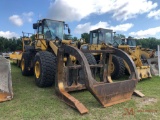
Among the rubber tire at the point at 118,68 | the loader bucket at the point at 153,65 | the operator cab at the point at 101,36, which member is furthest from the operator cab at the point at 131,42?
the rubber tire at the point at 118,68

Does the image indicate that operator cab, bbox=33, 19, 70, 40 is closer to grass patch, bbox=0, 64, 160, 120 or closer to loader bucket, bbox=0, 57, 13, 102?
loader bucket, bbox=0, 57, 13, 102

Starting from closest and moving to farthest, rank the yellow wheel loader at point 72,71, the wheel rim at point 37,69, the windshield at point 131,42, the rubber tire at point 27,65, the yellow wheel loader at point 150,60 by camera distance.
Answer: the yellow wheel loader at point 72,71 < the wheel rim at point 37,69 < the rubber tire at point 27,65 < the yellow wheel loader at point 150,60 < the windshield at point 131,42

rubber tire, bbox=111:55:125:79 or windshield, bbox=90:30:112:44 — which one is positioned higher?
windshield, bbox=90:30:112:44

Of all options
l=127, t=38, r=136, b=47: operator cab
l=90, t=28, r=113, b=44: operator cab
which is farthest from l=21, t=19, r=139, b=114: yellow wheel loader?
l=127, t=38, r=136, b=47: operator cab

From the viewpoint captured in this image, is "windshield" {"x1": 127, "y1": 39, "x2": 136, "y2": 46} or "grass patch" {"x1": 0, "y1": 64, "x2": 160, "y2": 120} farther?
"windshield" {"x1": 127, "y1": 39, "x2": 136, "y2": 46}

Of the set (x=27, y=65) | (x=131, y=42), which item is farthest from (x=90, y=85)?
(x=131, y=42)

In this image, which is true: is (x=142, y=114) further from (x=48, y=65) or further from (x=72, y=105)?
(x=48, y=65)

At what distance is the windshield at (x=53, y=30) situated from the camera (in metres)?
6.77

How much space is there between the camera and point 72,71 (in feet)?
15.9

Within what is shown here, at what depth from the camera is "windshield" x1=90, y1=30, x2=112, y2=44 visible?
9.29 metres

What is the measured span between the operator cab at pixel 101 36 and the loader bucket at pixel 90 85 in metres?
4.37

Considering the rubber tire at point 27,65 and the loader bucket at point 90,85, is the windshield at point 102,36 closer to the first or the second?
the rubber tire at point 27,65

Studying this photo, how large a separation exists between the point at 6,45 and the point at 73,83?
4932 centimetres

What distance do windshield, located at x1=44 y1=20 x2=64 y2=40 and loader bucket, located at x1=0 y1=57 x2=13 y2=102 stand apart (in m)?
2.28
